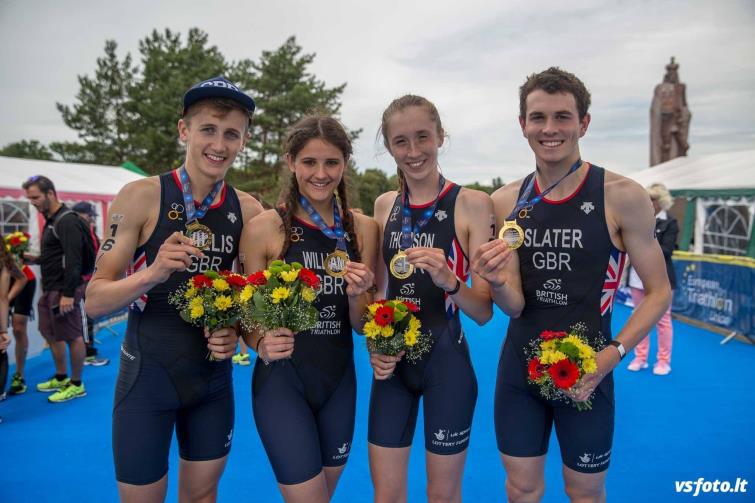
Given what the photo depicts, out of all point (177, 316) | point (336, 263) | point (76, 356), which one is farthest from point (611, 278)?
point (76, 356)

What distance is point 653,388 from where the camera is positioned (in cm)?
671

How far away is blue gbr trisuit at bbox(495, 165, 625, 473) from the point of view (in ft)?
8.89

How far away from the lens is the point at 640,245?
2.70 metres

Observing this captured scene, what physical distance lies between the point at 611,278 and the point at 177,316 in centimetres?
247

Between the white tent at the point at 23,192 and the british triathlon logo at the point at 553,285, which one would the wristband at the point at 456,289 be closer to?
the british triathlon logo at the point at 553,285

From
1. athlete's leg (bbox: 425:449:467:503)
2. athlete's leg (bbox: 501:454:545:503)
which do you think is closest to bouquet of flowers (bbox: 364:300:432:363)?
athlete's leg (bbox: 425:449:467:503)

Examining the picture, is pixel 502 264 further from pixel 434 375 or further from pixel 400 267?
pixel 434 375

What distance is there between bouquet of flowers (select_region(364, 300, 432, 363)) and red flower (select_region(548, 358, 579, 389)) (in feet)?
2.28

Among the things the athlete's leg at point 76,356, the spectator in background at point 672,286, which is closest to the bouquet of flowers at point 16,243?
the athlete's leg at point 76,356

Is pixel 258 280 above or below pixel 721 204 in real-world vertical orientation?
below

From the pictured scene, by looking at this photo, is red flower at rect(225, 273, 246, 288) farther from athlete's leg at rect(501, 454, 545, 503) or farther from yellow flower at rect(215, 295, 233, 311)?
athlete's leg at rect(501, 454, 545, 503)

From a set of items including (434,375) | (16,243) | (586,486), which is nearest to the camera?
(586,486)

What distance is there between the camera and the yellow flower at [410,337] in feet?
8.30

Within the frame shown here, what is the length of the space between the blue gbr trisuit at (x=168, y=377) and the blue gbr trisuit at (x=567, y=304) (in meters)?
1.70
